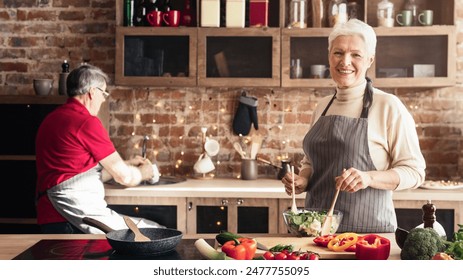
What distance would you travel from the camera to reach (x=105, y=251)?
2051mm

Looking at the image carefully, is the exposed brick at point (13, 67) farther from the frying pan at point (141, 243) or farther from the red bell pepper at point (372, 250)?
the red bell pepper at point (372, 250)

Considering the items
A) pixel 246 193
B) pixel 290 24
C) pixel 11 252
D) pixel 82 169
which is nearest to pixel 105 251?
pixel 11 252

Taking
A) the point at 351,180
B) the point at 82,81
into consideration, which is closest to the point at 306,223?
the point at 351,180

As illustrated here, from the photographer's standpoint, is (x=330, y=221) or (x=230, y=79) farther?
(x=230, y=79)

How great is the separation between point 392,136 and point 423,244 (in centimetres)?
75

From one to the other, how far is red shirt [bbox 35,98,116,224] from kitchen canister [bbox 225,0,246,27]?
55.0 inches

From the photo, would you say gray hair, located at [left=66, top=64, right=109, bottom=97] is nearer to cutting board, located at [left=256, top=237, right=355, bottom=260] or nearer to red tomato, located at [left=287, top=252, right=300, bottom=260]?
cutting board, located at [left=256, top=237, right=355, bottom=260]

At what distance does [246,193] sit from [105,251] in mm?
1726

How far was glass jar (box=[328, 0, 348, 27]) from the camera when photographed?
4.00m

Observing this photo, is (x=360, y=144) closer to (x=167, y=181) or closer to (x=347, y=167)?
(x=347, y=167)

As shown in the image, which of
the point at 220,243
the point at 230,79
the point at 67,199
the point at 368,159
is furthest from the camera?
the point at 230,79

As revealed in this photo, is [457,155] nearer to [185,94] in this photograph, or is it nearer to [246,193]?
[246,193]

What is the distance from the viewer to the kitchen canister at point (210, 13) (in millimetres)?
3984

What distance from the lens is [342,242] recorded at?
200cm
